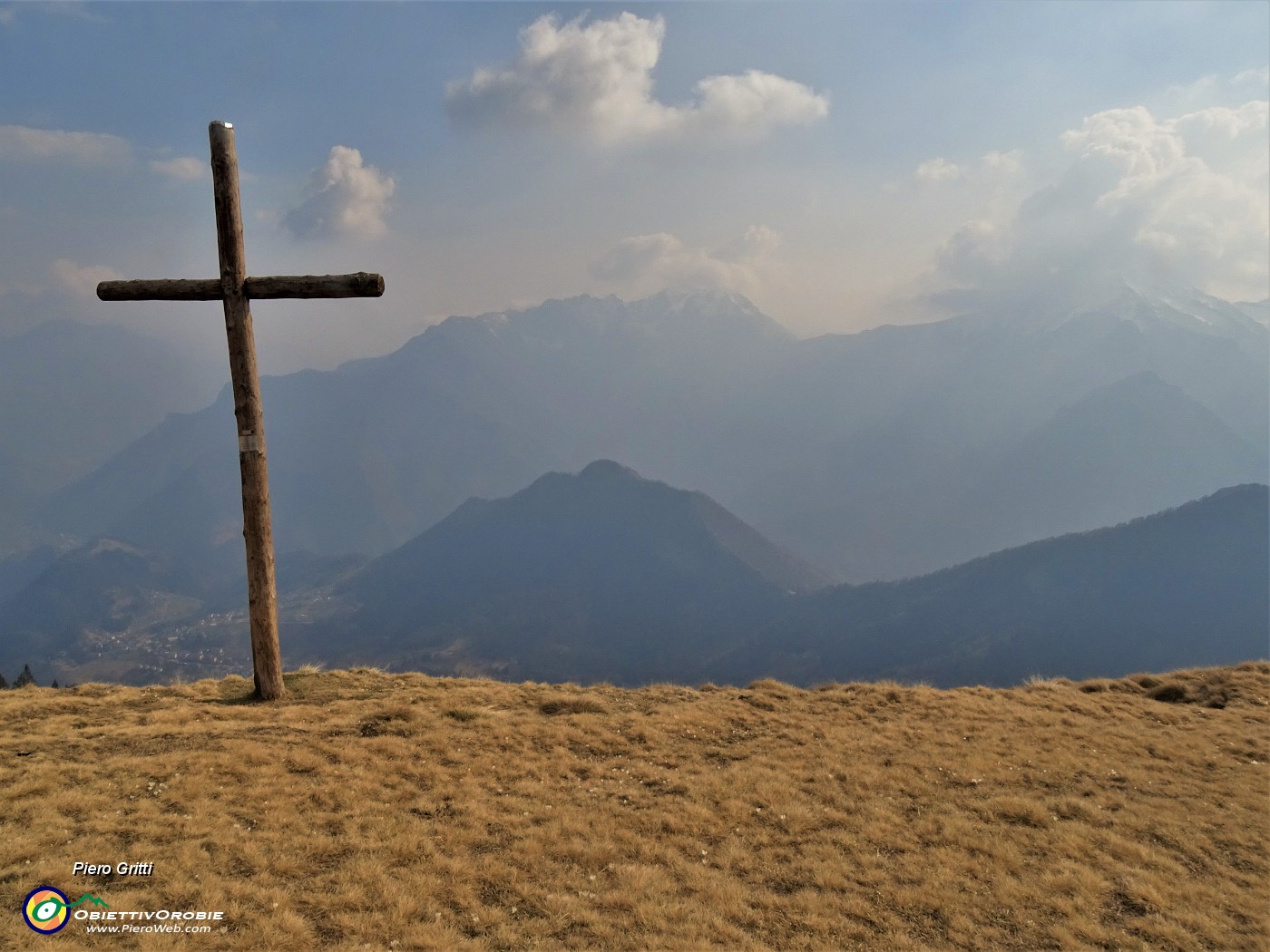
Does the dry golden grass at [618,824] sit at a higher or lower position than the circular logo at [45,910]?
lower

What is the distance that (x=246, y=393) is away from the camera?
1592 cm

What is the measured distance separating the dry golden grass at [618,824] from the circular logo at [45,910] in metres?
0.13

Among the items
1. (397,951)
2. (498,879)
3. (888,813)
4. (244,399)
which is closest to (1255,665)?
(888,813)

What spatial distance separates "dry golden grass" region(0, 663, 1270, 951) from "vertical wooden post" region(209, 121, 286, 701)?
2299 mm

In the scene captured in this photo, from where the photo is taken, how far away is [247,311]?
15.9 metres

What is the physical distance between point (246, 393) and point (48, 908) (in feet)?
37.8

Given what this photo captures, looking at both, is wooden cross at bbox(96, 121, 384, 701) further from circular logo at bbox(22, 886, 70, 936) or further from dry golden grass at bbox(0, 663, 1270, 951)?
circular logo at bbox(22, 886, 70, 936)

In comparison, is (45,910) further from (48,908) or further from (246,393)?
(246,393)

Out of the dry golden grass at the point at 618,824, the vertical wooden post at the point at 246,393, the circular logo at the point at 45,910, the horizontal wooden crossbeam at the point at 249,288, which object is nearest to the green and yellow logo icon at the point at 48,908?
the circular logo at the point at 45,910

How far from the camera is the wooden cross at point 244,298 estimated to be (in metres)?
15.4

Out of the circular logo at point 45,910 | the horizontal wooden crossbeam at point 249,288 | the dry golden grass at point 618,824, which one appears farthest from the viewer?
the horizontal wooden crossbeam at point 249,288

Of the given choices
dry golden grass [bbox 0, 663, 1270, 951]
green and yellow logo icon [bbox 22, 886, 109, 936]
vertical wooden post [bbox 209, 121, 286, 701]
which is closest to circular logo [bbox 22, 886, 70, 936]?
green and yellow logo icon [bbox 22, 886, 109, 936]

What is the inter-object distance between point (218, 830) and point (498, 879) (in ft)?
14.2

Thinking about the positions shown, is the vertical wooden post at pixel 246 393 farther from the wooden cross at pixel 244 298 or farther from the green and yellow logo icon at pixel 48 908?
the green and yellow logo icon at pixel 48 908
